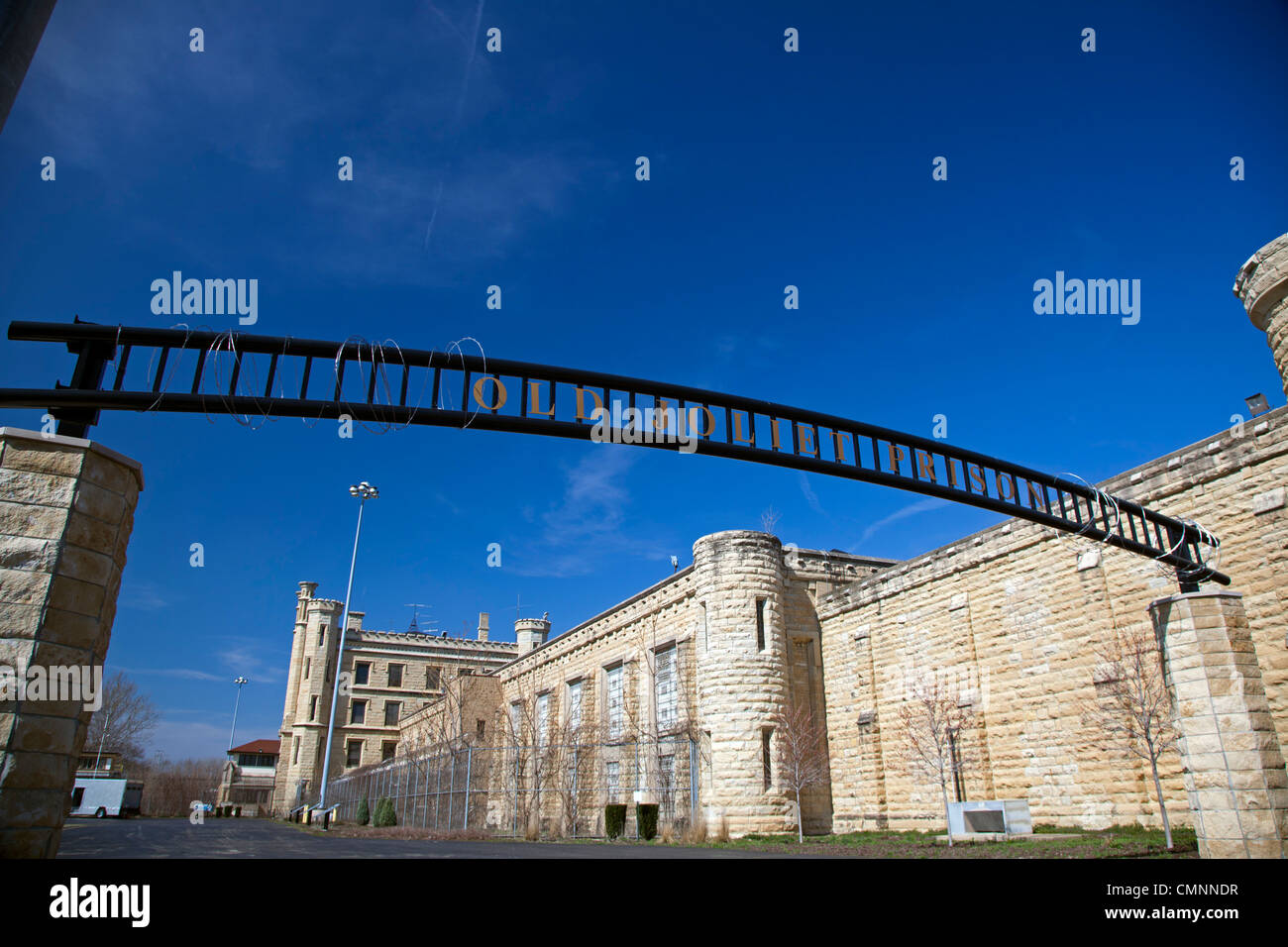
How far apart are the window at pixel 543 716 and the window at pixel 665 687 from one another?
1059 centimetres

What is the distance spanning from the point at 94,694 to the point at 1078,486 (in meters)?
12.9

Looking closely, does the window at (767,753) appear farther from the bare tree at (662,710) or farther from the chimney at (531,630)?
the chimney at (531,630)

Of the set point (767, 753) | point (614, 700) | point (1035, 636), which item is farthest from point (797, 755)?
point (614, 700)

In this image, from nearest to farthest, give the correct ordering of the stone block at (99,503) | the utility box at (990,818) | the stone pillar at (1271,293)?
the stone block at (99,503), the stone pillar at (1271,293), the utility box at (990,818)

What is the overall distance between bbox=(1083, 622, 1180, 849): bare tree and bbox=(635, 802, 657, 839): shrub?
1209 cm

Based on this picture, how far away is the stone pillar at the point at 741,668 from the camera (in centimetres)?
2195

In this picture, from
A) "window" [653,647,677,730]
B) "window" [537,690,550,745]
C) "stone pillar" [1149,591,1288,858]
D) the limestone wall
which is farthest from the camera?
"window" [537,690,550,745]

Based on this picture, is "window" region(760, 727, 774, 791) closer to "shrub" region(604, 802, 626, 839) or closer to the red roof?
"shrub" region(604, 802, 626, 839)

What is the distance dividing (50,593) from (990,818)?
1806cm

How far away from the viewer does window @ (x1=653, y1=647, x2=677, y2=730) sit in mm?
26514

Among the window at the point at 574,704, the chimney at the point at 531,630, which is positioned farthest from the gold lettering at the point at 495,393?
the chimney at the point at 531,630

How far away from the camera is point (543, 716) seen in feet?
122

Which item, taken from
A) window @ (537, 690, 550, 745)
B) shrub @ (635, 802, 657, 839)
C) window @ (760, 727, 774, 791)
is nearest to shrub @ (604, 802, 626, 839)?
shrub @ (635, 802, 657, 839)

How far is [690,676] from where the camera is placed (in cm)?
2541
